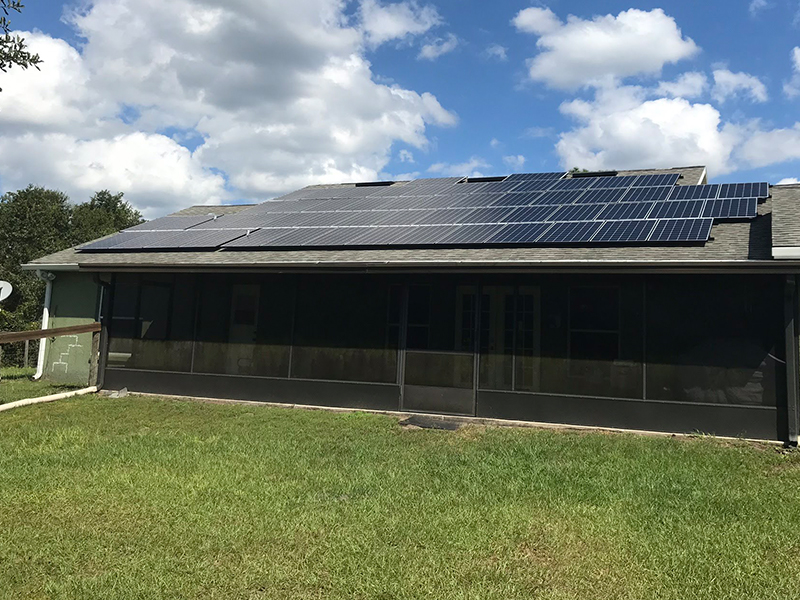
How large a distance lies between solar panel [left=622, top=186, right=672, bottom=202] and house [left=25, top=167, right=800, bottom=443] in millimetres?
81

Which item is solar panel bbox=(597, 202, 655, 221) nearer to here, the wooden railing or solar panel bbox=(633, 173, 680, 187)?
solar panel bbox=(633, 173, 680, 187)

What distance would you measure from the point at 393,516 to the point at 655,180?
34.5 feet

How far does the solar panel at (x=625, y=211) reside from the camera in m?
10.4

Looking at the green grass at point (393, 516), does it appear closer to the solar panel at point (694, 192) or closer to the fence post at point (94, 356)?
the fence post at point (94, 356)

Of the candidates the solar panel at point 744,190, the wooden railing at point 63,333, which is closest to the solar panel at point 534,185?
the solar panel at point 744,190

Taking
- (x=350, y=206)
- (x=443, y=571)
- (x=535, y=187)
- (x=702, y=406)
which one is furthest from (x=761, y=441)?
(x=350, y=206)

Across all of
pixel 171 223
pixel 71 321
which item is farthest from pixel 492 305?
pixel 71 321

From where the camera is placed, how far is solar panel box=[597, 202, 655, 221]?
408 inches

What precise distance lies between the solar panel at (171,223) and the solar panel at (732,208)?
11359mm

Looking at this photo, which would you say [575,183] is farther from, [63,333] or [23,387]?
[23,387]

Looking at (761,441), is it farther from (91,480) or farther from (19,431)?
(19,431)

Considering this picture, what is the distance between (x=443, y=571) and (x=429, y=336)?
6.40 m

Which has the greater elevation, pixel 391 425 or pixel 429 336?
pixel 429 336

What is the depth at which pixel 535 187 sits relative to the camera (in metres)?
14.0
